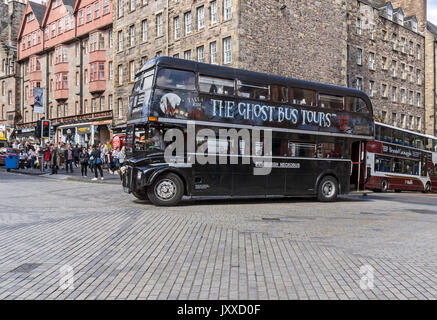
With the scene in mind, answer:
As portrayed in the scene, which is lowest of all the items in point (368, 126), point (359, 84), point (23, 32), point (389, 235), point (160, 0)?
point (389, 235)

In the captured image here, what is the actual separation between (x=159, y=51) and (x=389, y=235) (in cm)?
3031

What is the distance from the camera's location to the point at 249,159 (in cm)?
1330

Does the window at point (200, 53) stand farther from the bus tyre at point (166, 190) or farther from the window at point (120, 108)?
the bus tyre at point (166, 190)

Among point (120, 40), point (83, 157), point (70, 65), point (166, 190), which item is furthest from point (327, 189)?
point (70, 65)

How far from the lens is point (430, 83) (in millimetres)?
51094

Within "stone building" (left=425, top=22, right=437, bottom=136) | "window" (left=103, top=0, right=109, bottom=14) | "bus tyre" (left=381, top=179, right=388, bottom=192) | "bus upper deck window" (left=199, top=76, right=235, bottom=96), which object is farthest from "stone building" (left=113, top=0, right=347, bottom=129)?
"stone building" (left=425, top=22, right=437, bottom=136)

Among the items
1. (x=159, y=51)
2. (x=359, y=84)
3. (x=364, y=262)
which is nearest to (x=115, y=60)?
(x=159, y=51)

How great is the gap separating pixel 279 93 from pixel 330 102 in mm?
2298

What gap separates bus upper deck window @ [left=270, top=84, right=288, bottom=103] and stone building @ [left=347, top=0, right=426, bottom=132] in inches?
1109

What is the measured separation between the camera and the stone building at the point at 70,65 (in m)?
43.0

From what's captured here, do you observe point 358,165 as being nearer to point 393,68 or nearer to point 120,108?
point 120,108

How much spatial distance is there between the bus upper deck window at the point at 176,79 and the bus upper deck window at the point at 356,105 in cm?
629

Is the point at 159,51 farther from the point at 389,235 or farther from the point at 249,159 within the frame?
the point at 389,235

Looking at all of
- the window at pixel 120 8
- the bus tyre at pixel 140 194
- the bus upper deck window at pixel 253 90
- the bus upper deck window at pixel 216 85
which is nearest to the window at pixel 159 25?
the window at pixel 120 8
